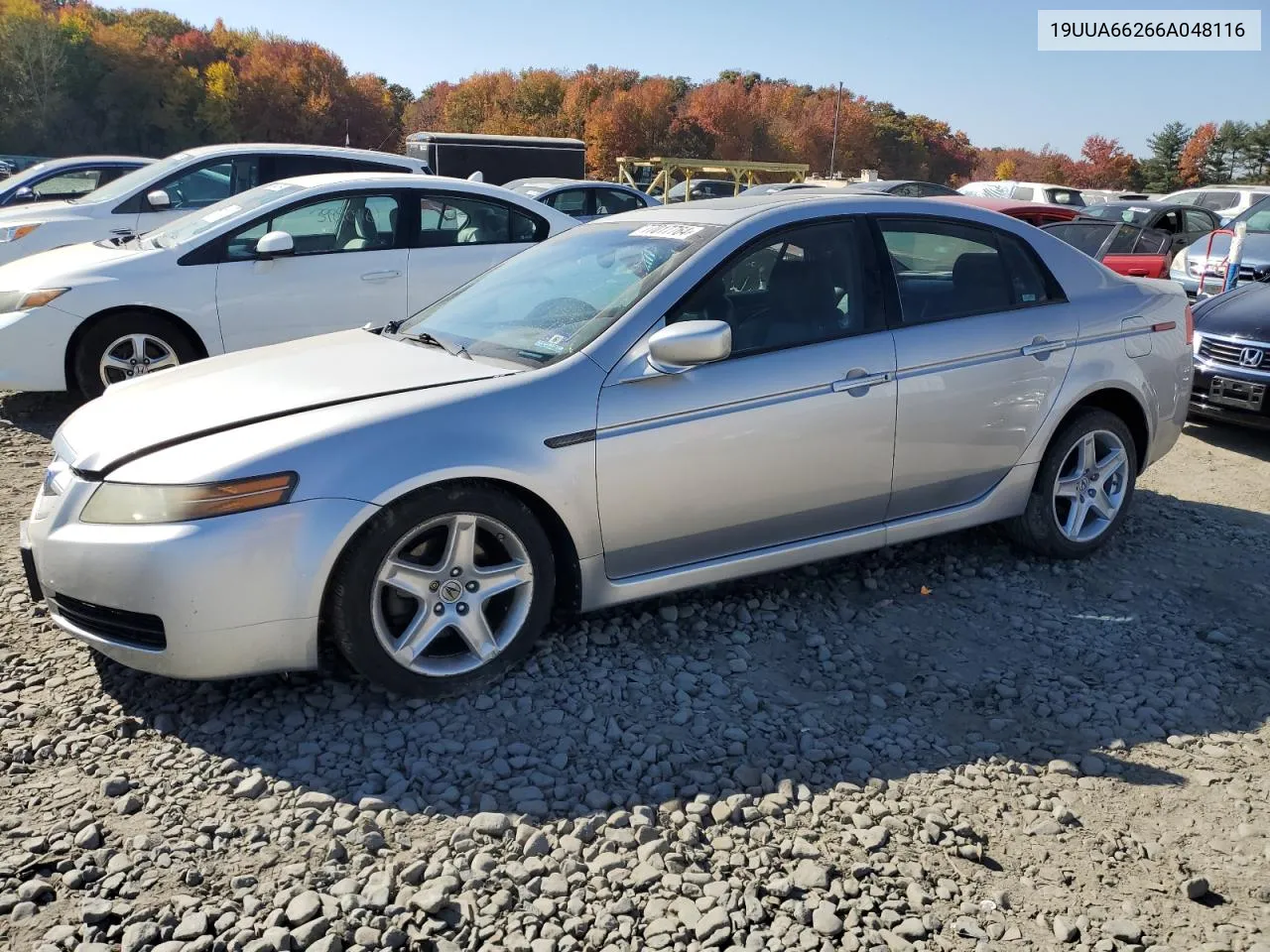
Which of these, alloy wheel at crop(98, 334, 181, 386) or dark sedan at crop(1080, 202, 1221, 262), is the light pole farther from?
alloy wheel at crop(98, 334, 181, 386)

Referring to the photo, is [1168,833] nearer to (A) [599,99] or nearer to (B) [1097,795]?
(B) [1097,795]

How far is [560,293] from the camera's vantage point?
4.22 meters

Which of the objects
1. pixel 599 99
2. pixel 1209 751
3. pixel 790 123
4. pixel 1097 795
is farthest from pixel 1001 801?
pixel 790 123

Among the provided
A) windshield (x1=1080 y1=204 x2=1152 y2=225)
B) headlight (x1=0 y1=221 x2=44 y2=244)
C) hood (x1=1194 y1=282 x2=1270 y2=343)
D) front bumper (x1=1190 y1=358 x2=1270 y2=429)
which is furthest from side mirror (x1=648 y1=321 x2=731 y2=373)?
windshield (x1=1080 y1=204 x2=1152 y2=225)

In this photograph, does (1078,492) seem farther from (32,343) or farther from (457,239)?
(32,343)

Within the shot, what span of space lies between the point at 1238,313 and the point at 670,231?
5.31m

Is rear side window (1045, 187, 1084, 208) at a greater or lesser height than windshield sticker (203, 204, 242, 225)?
greater

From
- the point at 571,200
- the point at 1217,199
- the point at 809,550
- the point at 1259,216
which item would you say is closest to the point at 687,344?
the point at 809,550

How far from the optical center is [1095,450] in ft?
16.2

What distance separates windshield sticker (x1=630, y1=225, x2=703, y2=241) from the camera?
418cm

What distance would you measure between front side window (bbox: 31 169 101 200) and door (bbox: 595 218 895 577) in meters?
13.1

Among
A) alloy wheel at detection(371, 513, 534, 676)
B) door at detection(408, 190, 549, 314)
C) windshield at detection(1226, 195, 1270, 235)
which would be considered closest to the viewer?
alloy wheel at detection(371, 513, 534, 676)

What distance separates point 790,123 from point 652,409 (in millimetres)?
72298

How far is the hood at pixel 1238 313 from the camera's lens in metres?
7.27
